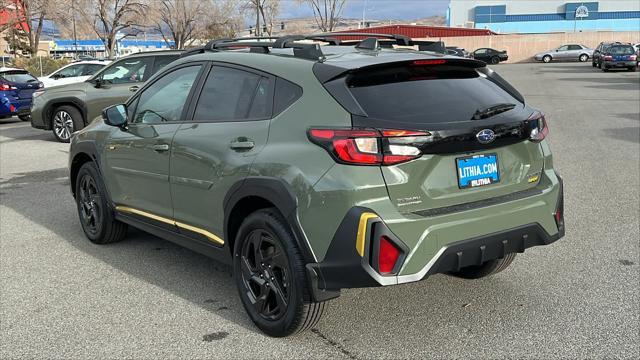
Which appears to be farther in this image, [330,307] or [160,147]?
[160,147]


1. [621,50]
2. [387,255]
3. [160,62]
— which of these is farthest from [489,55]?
[387,255]

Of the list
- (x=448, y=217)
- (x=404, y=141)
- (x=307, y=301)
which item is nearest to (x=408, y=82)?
(x=404, y=141)

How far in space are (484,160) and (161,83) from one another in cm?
273

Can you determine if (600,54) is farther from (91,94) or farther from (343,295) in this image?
(343,295)

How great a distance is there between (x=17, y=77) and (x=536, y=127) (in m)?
17.0

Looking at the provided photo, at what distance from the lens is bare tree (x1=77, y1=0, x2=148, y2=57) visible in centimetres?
4975

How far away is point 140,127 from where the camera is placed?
16.1 feet

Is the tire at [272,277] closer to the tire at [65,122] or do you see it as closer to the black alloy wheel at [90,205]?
the black alloy wheel at [90,205]

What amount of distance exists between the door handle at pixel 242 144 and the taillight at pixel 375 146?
2.31ft

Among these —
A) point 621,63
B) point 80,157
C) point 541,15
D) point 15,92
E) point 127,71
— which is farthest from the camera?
point 541,15

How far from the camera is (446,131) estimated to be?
331 cm

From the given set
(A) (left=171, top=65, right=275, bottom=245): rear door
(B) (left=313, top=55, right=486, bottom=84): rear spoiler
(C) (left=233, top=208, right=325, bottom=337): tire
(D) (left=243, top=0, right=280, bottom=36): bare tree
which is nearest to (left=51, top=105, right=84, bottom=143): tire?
(A) (left=171, top=65, right=275, bottom=245): rear door

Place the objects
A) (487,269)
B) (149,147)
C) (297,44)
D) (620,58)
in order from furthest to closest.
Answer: (620,58)
(149,147)
(487,269)
(297,44)

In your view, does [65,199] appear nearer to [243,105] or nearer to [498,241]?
[243,105]
